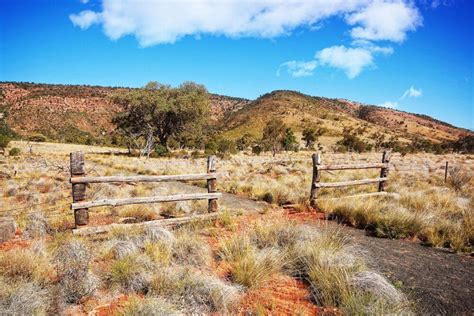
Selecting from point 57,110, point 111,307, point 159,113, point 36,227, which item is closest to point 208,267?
point 111,307

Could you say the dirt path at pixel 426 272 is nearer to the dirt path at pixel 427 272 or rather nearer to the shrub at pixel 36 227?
the dirt path at pixel 427 272

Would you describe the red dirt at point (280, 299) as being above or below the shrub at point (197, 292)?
below

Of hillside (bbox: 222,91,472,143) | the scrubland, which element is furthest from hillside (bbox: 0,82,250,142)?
the scrubland

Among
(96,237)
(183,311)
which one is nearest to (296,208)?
(96,237)

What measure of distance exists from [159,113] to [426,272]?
39109 millimetres

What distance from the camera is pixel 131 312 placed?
3873 millimetres

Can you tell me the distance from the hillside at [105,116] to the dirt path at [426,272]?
6951 cm

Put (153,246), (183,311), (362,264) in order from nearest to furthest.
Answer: (183,311), (362,264), (153,246)

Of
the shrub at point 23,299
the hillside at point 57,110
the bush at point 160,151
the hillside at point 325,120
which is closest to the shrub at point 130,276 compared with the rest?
the shrub at point 23,299

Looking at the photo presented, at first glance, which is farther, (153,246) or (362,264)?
(153,246)

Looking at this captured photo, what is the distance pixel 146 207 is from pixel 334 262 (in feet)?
20.2

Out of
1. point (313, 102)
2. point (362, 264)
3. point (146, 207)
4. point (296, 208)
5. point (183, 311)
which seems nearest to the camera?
point (183, 311)

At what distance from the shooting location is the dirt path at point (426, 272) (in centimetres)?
451

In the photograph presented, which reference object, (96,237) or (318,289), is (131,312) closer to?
(318,289)
